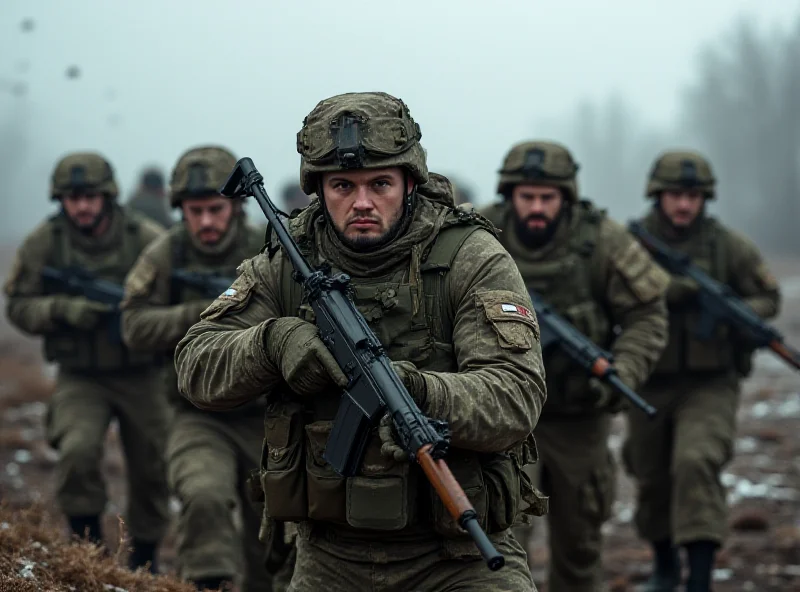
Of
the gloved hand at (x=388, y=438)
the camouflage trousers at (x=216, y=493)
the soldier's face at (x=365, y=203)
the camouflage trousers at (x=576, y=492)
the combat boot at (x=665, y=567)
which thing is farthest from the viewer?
the combat boot at (x=665, y=567)

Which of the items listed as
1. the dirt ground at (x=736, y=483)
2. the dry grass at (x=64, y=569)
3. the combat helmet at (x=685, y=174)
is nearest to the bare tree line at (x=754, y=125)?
the dirt ground at (x=736, y=483)

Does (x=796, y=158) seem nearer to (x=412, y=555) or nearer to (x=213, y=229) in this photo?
(x=213, y=229)

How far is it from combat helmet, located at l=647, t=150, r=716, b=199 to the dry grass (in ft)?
14.8

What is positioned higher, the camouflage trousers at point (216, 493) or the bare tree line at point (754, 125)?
the bare tree line at point (754, 125)

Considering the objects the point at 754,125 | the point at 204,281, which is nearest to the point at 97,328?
the point at 204,281

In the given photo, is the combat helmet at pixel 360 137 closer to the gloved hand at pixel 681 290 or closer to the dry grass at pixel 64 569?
the dry grass at pixel 64 569

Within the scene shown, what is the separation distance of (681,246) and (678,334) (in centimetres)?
61

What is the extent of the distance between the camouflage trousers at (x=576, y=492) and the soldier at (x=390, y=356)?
2.65 metres

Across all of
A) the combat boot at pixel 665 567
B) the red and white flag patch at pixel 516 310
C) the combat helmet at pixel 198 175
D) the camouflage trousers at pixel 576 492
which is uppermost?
the combat helmet at pixel 198 175

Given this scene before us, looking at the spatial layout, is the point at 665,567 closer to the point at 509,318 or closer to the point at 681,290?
the point at 681,290

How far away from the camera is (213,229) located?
709 centimetres

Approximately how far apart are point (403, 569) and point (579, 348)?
2.77 meters

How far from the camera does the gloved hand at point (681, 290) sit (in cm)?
768

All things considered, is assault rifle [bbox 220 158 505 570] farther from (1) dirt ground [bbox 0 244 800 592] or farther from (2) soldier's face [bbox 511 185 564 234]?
(2) soldier's face [bbox 511 185 564 234]
